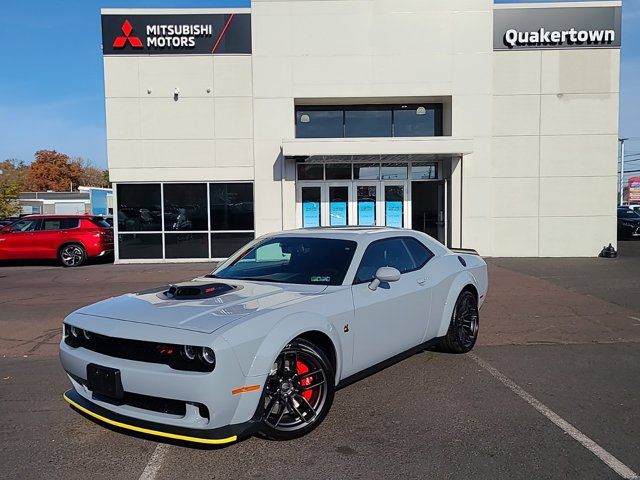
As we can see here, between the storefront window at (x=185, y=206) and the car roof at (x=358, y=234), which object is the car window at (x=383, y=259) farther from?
the storefront window at (x=185, y=206)

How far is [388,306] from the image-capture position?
488 centimetres

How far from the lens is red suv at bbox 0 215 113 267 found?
55.5ft

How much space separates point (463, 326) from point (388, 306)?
1.78m

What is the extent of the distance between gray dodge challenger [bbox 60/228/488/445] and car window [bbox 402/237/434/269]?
0.13 m

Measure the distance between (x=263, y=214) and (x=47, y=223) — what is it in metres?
6.90

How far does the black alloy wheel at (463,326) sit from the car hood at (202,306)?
7.03 feet

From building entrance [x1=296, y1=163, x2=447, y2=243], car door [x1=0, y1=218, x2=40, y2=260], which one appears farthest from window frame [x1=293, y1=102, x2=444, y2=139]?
car door [x1=0, y1=218, x2=40, y2=260]

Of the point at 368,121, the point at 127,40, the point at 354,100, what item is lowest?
the point at 368,121

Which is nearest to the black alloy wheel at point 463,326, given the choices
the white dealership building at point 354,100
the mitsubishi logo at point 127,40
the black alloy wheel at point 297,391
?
the black alloy wheel at point 297,391

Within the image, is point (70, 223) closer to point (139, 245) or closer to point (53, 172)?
point (139, 245)

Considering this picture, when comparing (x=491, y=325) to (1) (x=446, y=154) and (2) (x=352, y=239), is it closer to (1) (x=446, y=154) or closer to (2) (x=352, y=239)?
(2) (x=352, y=239)

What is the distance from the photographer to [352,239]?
17.0ft

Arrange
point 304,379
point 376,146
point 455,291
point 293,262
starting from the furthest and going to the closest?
point 376,146
point 455,291
point 293,262
point 304,379

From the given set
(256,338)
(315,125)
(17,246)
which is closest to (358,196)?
(315,125)
